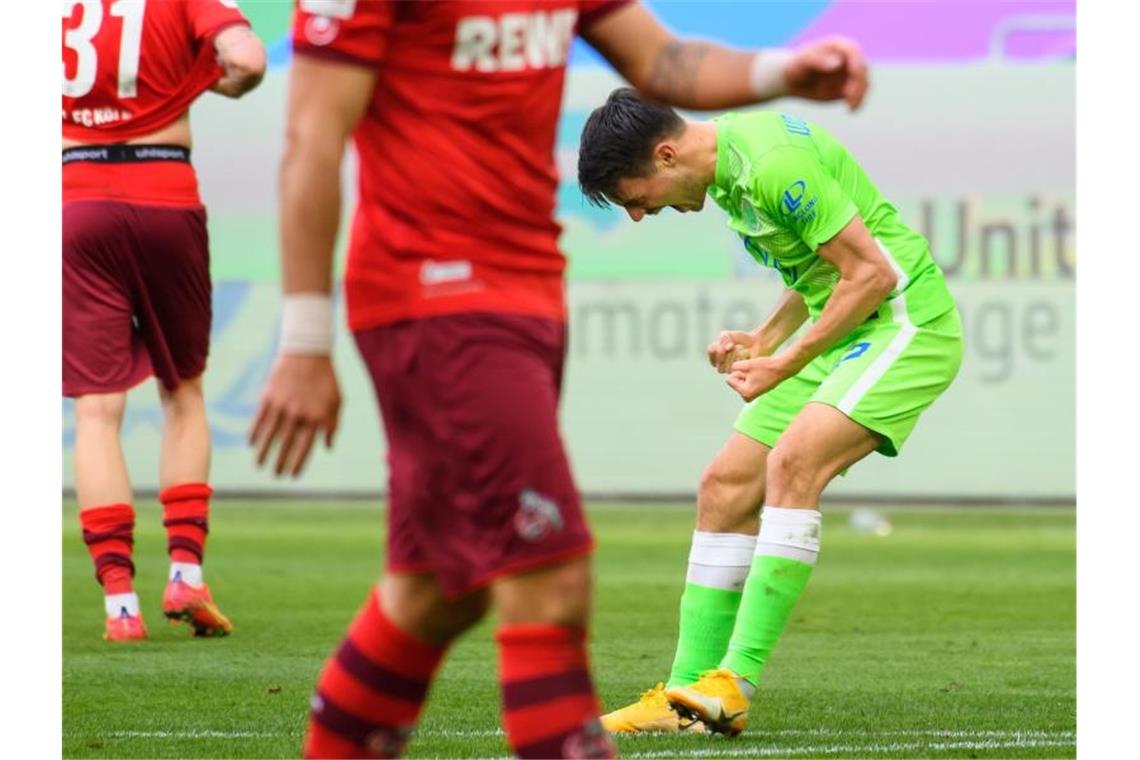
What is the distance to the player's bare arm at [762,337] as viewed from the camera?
236 inches

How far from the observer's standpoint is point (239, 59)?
25.1ft

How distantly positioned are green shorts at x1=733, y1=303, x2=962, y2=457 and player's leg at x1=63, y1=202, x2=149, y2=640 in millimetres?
2802

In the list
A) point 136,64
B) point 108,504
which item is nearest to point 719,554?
point 108,504

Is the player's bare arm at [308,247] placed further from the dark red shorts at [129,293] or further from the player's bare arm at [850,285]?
the dark red shorts at [129,293]

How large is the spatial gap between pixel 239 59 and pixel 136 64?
0.57 metres

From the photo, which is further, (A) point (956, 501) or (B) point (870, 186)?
(A) point (956, 501)

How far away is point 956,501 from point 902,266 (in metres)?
13.3

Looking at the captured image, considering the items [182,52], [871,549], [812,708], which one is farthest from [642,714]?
[871,549]

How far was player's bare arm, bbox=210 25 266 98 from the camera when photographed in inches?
300

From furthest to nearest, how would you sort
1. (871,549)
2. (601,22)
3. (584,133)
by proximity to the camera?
(871,549) → (584,133) → (601,22)

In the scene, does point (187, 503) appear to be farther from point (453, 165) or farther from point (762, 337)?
point (453, 165)

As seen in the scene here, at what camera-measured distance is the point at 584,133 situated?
5.48m

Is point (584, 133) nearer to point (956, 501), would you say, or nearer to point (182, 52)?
point (182, 52)

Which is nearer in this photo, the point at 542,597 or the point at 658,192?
the point at 542,597
